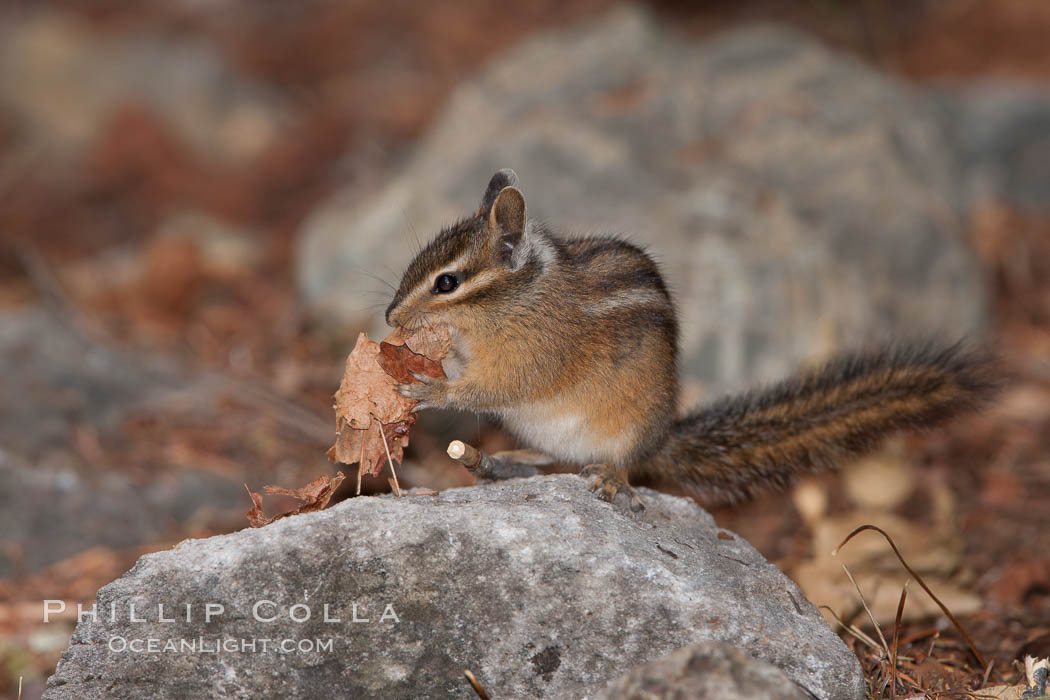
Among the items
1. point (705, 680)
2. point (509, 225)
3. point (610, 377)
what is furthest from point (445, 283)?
point (705, 680)

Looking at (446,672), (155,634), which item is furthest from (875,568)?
(155,634)

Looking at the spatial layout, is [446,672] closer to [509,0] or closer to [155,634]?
[155,634]

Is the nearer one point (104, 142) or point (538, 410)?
point (538, 410)

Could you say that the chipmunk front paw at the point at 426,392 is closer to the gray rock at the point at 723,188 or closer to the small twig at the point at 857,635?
the small twig at the point at 857,635

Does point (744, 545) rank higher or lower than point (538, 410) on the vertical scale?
lower

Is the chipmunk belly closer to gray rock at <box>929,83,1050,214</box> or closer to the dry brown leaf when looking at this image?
the dry brown leaf

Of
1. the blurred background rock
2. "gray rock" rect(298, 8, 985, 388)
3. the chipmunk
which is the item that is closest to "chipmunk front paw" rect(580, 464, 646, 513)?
the chipmunk
